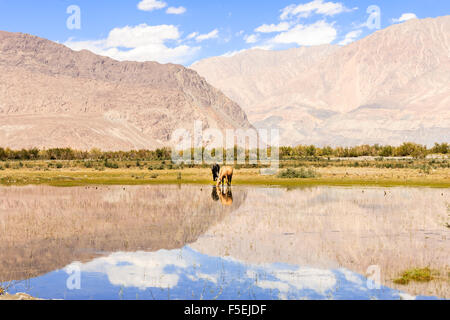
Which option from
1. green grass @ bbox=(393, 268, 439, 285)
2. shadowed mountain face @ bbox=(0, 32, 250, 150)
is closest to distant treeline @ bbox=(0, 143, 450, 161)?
shadowed mountain face @ bbox=(0, 32, 250, 150)

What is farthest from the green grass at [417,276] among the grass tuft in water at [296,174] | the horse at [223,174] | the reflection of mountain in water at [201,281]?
the grass tuft in water at [296,174]

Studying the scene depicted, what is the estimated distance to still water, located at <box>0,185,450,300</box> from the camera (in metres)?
9.54

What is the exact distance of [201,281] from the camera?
1002 centimetres

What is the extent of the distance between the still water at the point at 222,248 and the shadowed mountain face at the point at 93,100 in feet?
324

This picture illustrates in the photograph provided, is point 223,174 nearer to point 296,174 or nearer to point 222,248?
point 296,174

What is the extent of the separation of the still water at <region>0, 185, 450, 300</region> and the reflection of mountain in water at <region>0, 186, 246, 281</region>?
1.6 inches

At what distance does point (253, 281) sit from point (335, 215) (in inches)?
402

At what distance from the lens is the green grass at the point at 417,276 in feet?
32.7

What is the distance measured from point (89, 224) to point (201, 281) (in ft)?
27.4

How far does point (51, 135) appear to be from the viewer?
116000 millimetres

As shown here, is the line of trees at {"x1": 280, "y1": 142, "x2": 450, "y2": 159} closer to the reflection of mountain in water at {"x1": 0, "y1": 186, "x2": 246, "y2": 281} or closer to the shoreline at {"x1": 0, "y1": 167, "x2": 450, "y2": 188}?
the shoreline at {"x1": 0, "y1": 167, "x2": 450, "y2": 188}

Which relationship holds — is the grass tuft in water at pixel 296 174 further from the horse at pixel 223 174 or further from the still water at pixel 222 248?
the still water at pixel 222 248
